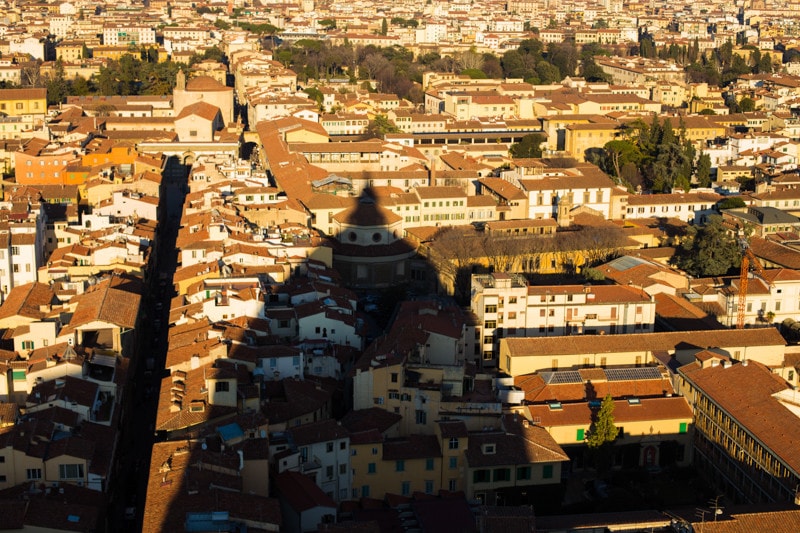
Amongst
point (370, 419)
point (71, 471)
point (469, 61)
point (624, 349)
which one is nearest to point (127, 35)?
point (469, 61)

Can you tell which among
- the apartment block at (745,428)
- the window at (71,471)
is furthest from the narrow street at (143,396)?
the apartment block at (745,428)

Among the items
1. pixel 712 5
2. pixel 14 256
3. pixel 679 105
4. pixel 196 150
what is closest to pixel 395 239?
pixel 14 256

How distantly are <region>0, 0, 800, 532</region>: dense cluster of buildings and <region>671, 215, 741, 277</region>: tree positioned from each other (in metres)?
0.66

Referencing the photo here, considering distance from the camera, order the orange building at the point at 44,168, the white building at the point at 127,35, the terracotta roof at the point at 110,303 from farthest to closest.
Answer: the white building at the point at 127,35
the orange building at the point at 44,168
the terracotta roof at the point at 110,303

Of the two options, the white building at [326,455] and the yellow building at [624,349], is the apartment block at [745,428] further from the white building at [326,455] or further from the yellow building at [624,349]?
the white building at [326,455]

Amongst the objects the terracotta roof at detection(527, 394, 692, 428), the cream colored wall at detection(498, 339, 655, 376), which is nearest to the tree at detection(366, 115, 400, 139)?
the cream colored wall at detection(498, 339, 655, 376)

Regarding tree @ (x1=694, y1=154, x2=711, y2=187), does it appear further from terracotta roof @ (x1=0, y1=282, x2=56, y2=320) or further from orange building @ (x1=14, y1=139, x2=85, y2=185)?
terracotta roof @ (x1=0, y1=282, x2=56, y2=320)

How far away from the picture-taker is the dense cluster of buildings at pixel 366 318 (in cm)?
1148

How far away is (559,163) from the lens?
2852 centimetres

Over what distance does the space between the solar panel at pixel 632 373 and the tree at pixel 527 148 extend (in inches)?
652

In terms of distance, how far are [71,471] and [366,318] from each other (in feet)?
23.7

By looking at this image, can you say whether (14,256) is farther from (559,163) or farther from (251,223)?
(559,163)

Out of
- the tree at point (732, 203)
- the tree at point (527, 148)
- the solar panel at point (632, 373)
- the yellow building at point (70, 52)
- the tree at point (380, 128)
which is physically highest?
the yellow building at point (70, 52)

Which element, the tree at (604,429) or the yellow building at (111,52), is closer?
the tree at (604,429)
